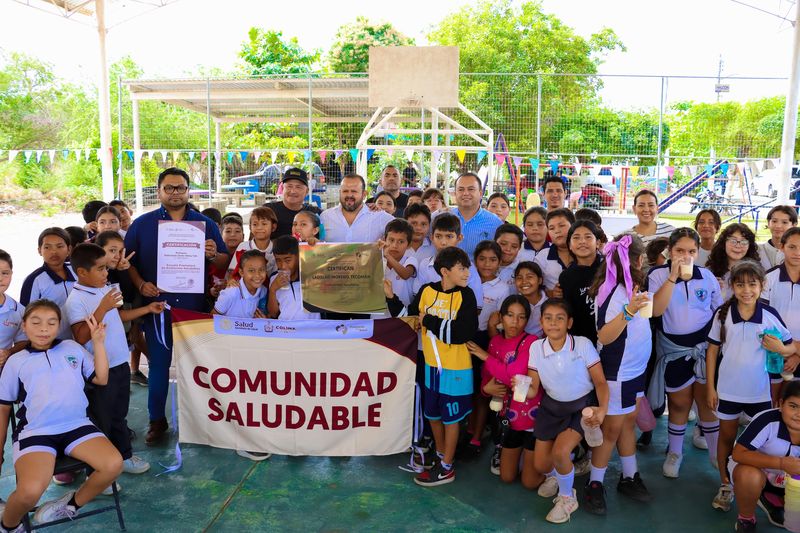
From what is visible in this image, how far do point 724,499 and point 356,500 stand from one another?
2.14 metres

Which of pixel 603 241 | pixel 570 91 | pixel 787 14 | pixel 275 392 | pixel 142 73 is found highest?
pixel 142 73

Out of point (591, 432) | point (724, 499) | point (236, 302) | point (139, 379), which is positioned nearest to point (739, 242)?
point (724, 499)

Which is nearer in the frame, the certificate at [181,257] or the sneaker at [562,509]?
the sneaker at [562,509]

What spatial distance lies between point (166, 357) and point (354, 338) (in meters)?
1.48

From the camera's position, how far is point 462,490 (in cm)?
393

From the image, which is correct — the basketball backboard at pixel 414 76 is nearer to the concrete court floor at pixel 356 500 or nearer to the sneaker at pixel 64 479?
the concrete court floor at pixel 356 500

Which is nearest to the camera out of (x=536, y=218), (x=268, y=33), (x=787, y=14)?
(x=536, y=218)

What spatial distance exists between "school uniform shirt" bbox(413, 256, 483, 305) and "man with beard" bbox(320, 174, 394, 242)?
0.58 metres

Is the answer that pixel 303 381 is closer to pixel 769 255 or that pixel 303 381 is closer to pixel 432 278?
pixel 432 278

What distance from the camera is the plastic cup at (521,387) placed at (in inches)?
144

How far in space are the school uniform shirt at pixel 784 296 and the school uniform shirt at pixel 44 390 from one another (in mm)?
4221

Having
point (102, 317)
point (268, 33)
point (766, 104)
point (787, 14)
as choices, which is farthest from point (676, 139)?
point (102, 317)

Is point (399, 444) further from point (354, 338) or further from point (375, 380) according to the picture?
point (354, 338)

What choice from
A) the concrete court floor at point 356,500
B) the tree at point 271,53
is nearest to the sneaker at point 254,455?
the concrete court floor at point 356,500
